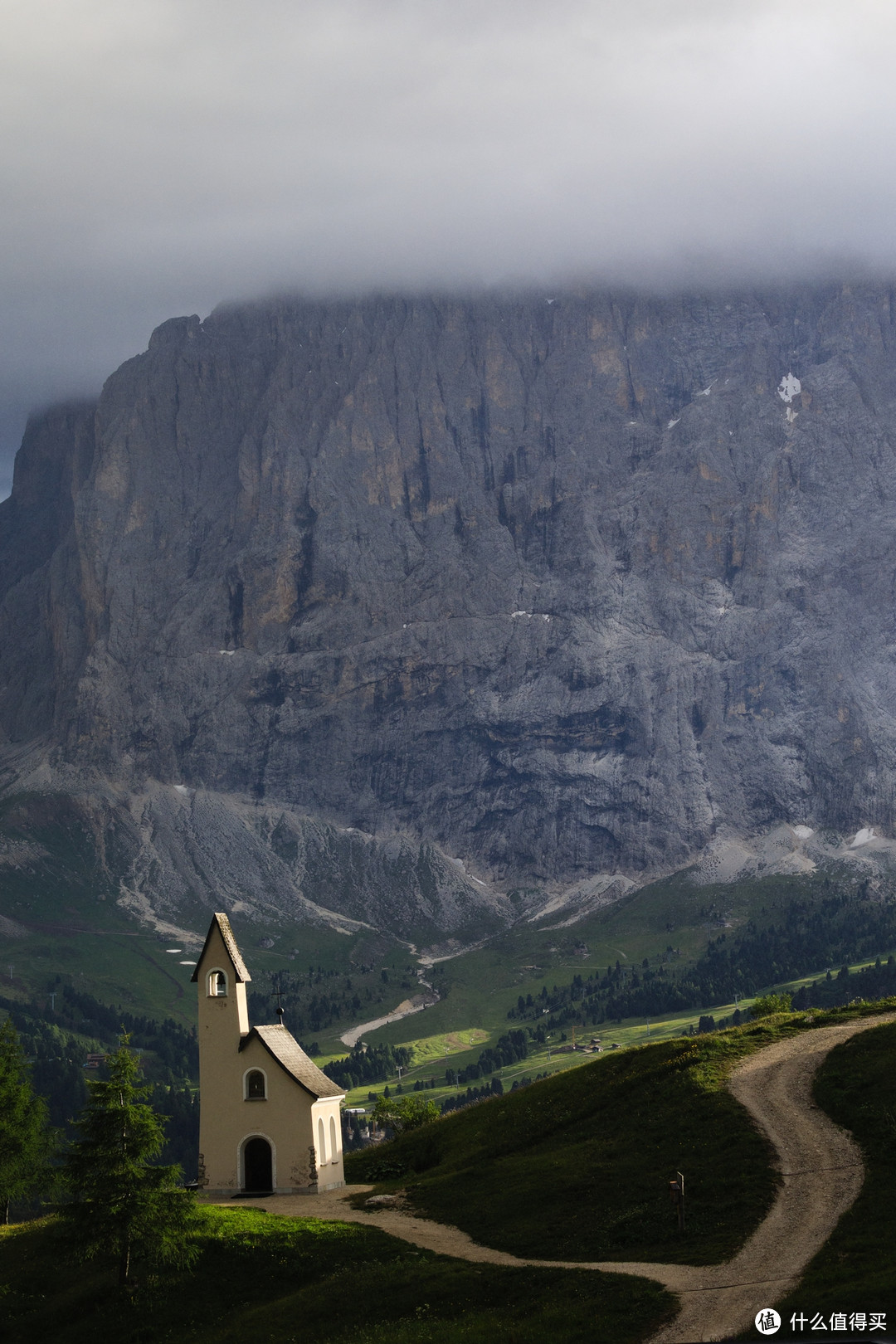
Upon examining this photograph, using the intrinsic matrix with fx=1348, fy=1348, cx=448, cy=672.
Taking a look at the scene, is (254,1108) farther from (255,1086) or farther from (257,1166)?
(257,1166)

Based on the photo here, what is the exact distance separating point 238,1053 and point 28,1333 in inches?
1065

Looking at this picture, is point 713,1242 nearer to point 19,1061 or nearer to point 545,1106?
point 545,1106

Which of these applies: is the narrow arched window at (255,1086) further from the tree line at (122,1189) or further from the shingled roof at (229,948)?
the tree line at (122,1189)

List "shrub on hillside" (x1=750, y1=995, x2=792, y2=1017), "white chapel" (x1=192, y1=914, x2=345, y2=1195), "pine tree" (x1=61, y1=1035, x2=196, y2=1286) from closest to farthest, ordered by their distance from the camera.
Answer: "pine tree" (x1=61, y1=1035, x2=196, y2=1286)
"white chapel" (x1=192, y1=914, x2=345, y2=1195)
"shrub on hillside" (x1=750, y1=995, x2=792, y2=1017)

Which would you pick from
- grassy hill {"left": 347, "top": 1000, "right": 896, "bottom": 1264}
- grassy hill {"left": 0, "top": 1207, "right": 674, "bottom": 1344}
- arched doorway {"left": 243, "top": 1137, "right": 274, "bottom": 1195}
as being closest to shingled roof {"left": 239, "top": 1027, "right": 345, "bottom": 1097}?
arched doorway {"left": 243, "top": 1137, "right": 274, "bottom": 1195}

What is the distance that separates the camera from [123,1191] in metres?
65.7

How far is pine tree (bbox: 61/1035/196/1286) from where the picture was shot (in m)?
65.0

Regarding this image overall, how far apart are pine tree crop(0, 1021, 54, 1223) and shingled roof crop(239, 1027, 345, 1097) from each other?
14.4 meters

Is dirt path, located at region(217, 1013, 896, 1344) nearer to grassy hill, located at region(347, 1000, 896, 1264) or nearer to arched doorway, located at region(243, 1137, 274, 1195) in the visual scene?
grassy hill, located at region(347, 1000, 896, 1264)

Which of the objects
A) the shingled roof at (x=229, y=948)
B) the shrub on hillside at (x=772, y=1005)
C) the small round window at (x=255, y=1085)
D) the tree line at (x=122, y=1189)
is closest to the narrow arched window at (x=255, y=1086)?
the small round window at (x=255, y=1085)

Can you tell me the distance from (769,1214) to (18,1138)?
50.1 meters

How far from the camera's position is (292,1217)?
73.1 m

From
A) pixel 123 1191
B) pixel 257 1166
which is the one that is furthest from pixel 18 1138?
pixel 123 1191

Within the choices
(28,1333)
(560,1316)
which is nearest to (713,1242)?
(560,1316)
